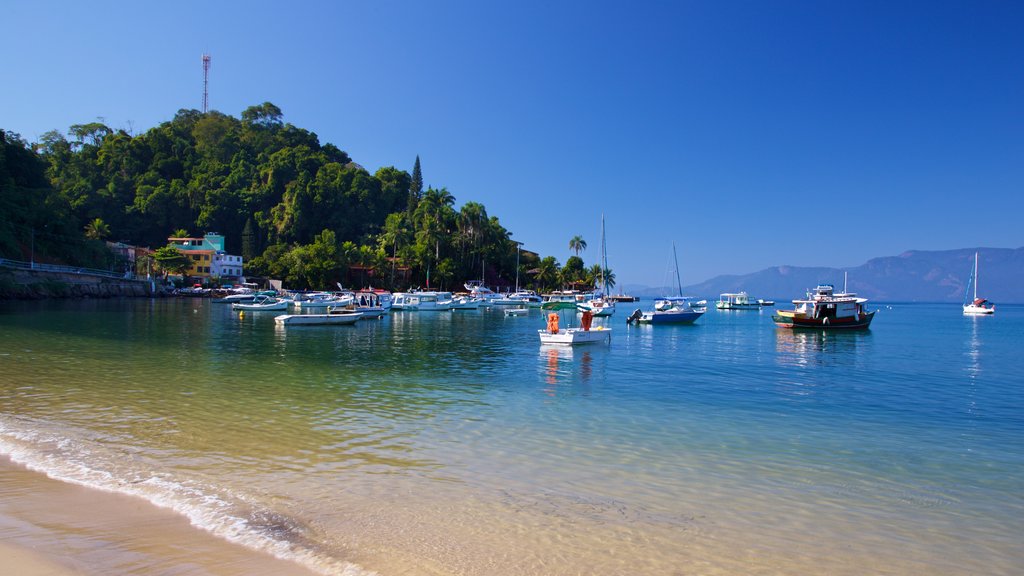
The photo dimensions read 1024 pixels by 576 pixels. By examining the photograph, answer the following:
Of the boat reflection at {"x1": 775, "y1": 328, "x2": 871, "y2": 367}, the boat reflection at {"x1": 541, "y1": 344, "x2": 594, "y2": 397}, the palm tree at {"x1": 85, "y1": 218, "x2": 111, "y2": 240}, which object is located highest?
the palm tree at {"x1": 85, "y1": 218, "x2": 111, "y2": 240}

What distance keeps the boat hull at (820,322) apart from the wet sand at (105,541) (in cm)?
5194

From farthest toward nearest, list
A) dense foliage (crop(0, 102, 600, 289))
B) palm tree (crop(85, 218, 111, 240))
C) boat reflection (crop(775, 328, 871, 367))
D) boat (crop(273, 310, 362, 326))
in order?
1. dense foliage (crop(0, 102, 600, 289))
2. palm tree (crop(85, 218, 111, 240))
3. boat (crop(273, 310, 362, 326))
4. boat reflection (crop(775, 328, 871, 367))

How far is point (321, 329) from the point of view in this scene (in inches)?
1655

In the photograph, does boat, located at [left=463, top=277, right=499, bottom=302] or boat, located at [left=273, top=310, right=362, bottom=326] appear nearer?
boat, located at [left=273, top=310, right=362, bottom=326]

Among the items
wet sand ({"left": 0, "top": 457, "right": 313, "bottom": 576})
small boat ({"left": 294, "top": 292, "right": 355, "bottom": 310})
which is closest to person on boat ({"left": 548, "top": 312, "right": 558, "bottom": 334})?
wet sand ({"left": 0, "top": 457, "right": 313, "bottom": 576})

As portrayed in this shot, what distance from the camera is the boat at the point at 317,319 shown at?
4350 cm

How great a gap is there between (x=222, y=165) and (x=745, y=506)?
139414 millimetres

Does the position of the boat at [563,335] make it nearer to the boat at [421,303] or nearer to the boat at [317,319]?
the boat at [317,319]

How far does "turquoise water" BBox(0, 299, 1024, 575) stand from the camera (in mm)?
6473

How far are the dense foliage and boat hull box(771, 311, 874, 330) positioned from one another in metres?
67.9

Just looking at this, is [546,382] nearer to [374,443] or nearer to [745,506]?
[374,443]

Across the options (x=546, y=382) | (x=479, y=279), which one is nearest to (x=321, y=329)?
(x=546, y=382)

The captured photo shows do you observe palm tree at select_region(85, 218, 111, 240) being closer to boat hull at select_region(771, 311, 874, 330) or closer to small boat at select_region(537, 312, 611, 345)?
small boat at select_region(537, 312, 611, 345)

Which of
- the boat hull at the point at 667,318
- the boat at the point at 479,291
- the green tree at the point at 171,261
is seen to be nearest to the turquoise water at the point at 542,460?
the boat hull at the point at 667,318
